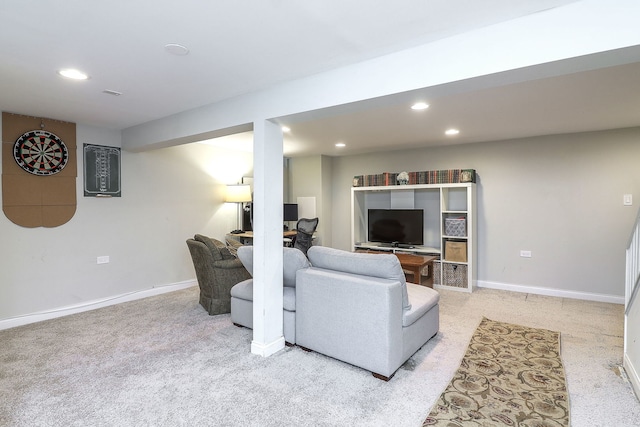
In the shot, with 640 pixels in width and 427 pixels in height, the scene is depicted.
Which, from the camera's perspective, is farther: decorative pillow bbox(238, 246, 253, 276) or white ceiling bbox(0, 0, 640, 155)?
decorative pillow bbox(238, 246, 253, 276)

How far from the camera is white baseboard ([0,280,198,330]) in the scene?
368 cm

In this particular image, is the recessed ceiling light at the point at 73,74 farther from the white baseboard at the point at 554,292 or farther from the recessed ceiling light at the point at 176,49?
the white baseboard at the point at 554,292

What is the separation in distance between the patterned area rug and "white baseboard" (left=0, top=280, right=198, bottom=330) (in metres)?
4.07

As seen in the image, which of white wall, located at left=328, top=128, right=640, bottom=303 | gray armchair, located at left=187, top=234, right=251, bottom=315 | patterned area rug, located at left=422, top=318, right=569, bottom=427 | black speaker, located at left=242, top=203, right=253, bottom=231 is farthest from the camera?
black speaker, located at left=242, top=203, right=253, bottom=231

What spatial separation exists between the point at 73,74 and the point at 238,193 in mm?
3143

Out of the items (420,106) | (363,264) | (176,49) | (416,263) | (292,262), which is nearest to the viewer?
(176,49)

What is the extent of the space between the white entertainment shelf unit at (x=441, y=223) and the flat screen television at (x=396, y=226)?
122 millimetres

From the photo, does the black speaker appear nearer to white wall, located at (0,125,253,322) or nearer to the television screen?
white wall, located at (0,125,253,322)

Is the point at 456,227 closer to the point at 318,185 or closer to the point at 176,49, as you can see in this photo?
the point at 318,185

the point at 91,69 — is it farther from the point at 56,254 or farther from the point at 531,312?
the point at 531,312

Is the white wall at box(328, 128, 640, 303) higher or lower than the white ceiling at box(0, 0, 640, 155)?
lower

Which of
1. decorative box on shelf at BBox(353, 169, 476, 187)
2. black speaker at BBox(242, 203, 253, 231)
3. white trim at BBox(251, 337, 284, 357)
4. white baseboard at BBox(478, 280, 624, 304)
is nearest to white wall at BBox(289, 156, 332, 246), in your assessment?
decorative box on shelf at BBox(353, 169, 476, 187)

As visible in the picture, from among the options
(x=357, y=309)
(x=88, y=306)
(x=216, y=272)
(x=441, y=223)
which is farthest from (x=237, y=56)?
(x=441, y=223)

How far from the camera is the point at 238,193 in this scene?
5.56 meters
